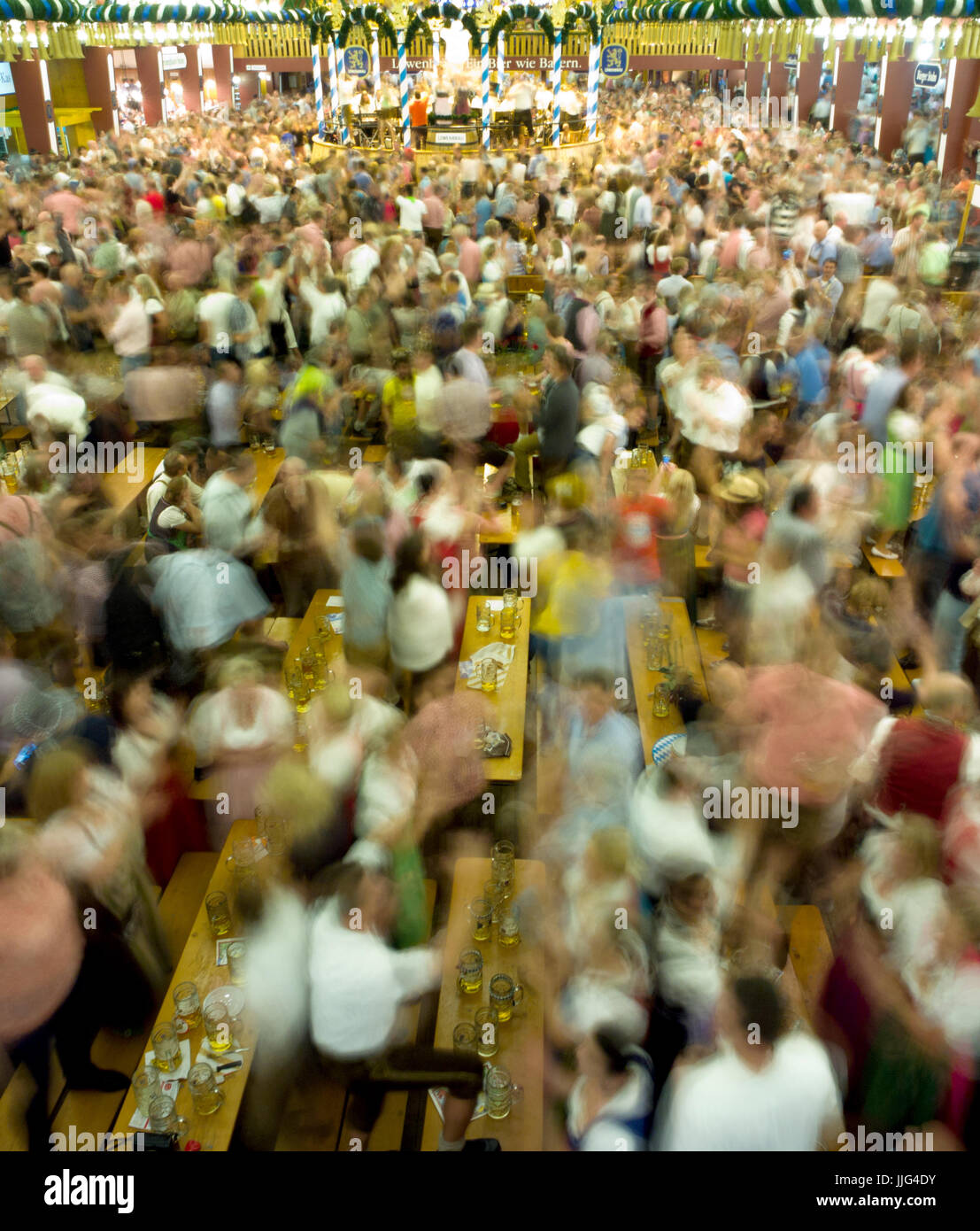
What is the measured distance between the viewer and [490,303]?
22.8 feet

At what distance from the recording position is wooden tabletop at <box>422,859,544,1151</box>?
2.45 meters

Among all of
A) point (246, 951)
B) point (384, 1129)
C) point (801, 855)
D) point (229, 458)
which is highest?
point (229, 458)

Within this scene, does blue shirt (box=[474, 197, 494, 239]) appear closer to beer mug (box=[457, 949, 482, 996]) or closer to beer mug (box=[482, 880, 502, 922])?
beer mug (box=[482, 880, 502, 922])

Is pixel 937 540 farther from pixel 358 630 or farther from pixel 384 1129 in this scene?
pixel 384 1129

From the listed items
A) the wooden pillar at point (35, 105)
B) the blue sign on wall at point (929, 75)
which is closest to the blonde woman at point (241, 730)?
the blue sign on wall at point (929, 75)

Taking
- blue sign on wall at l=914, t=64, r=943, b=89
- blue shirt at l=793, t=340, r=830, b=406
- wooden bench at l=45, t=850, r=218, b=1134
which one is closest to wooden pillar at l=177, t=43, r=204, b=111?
blue sign on wall at l=914, t=64, r=943, b=89

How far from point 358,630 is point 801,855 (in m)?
1.80

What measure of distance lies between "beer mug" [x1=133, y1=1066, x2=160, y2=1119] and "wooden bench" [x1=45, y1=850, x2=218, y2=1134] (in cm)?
13

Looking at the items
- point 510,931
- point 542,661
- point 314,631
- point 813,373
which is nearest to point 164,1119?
point 510,931

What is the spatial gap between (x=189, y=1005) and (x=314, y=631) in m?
1.93

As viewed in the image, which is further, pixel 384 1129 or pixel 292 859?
pixel 292 859

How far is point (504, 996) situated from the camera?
2705 mm
